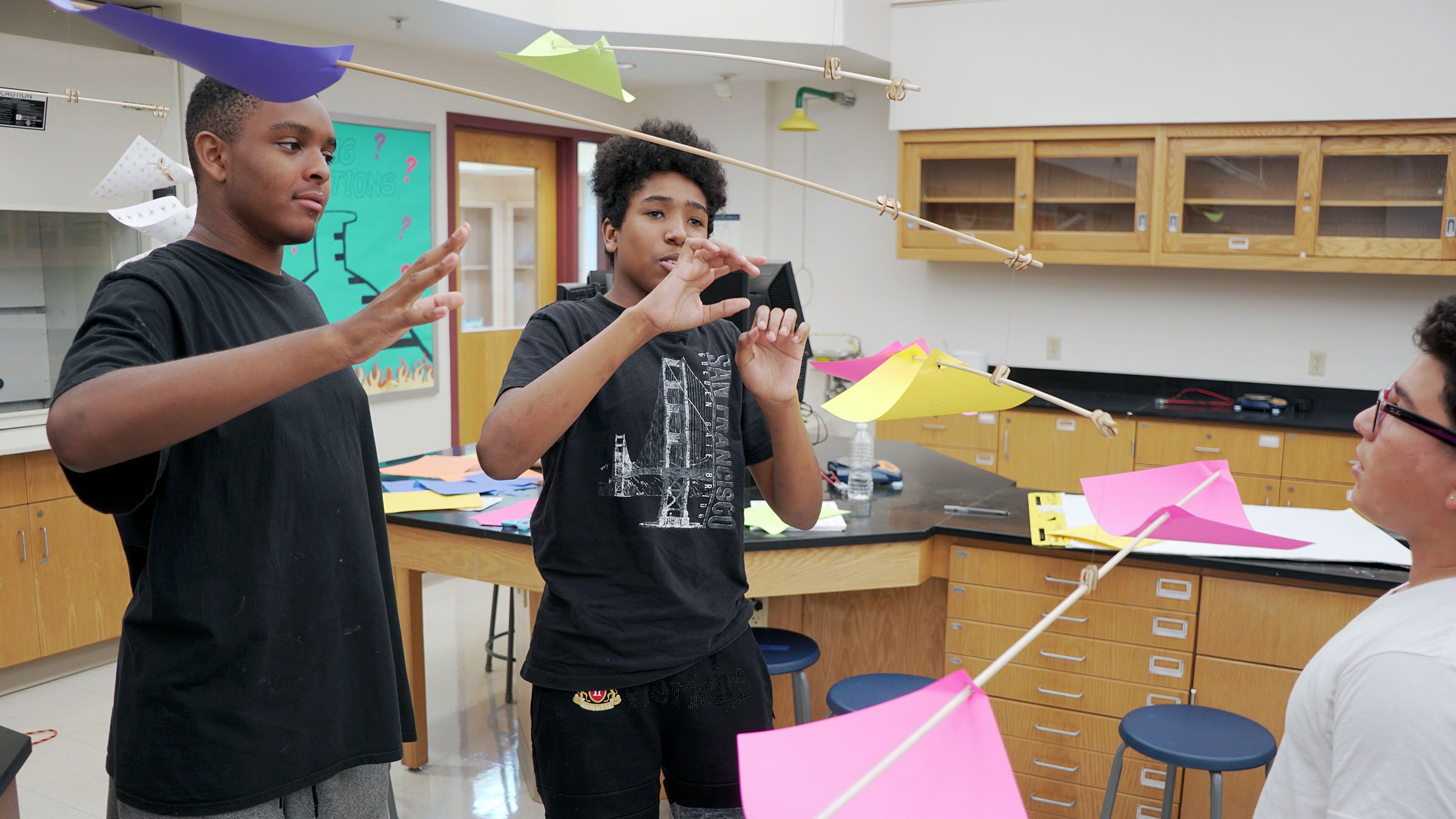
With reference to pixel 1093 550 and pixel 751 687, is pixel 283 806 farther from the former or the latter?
pixel 1093 550

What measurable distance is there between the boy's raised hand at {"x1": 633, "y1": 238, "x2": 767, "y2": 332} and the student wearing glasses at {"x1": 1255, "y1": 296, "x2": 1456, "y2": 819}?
28.3 inches

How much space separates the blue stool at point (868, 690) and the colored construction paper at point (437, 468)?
139 cm

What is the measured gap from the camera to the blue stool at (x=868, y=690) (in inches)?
85.5

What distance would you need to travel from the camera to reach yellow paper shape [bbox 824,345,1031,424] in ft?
3.72

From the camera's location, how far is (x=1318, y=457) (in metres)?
4.17

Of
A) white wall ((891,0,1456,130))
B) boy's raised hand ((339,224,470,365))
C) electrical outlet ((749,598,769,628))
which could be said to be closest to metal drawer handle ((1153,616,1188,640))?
electrical outlet ((749,598,769,628))

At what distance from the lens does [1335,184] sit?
170 inches

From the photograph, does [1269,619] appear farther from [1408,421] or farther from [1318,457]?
[1318,457]

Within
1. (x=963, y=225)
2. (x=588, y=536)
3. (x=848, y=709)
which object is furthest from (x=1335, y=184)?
(x=588, y=536)

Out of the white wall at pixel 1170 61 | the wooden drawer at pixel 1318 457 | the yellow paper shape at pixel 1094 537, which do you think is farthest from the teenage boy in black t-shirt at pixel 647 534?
the white wall at pixel 1170 61

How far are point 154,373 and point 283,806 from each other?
57cm

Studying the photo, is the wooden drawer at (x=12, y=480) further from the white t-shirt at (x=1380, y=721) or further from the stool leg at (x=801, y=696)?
the white t-shirt at (x=1380, y=721)

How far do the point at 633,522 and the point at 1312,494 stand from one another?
3.79 m

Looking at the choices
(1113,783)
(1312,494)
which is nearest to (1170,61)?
(1312,494)
